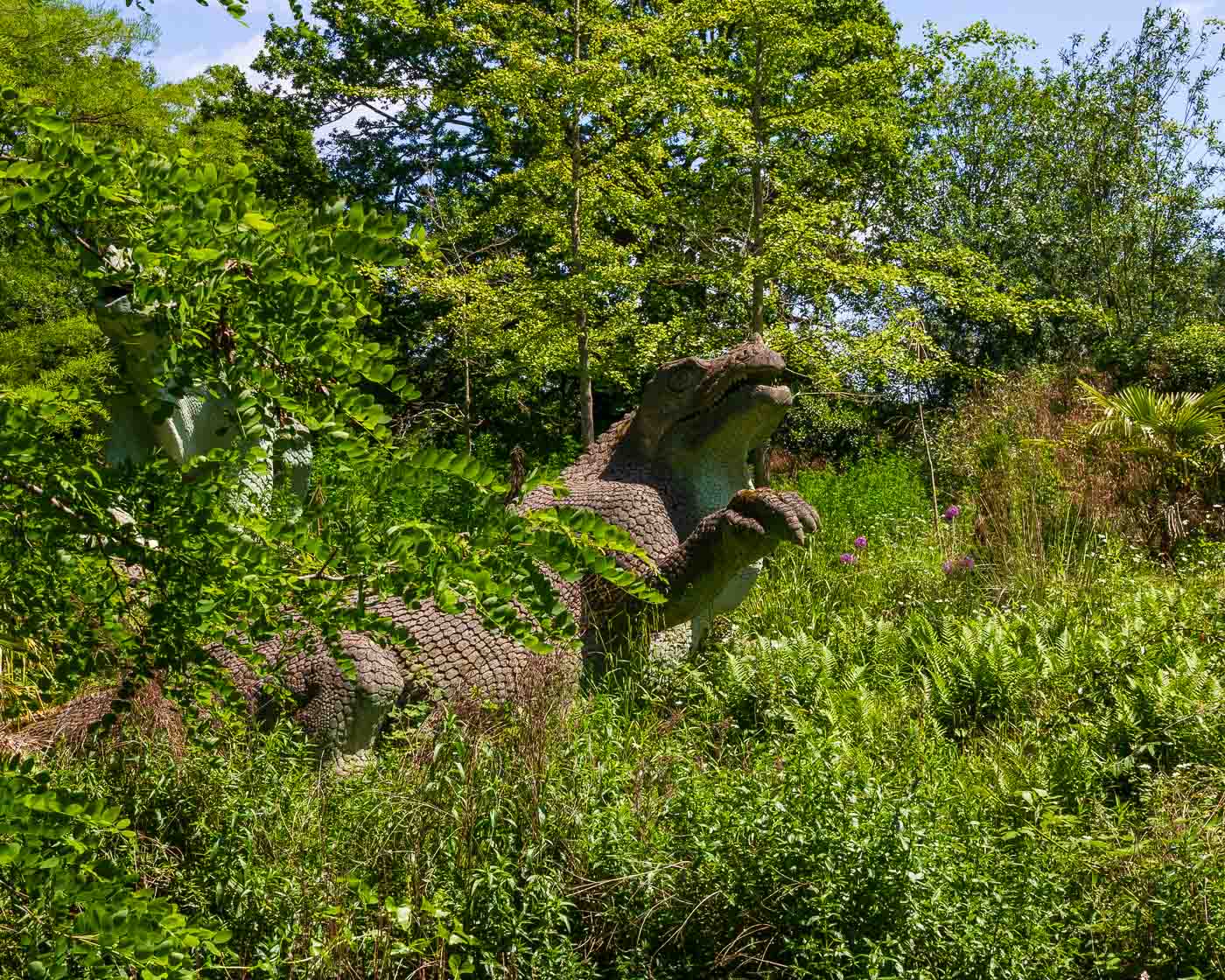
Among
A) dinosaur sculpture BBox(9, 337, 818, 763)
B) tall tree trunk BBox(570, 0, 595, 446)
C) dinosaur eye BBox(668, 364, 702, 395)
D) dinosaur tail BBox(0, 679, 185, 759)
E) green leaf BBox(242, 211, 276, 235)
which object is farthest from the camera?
tall tree trunk BBox(570, 0, 595, 446)

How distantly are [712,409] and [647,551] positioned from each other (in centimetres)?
73

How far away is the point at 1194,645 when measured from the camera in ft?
19.4

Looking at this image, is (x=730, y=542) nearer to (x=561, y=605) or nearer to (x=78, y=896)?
(x=561, y=605)

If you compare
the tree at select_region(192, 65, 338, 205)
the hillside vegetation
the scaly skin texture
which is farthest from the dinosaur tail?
the tree at select_region(192, 65, 338, 205)

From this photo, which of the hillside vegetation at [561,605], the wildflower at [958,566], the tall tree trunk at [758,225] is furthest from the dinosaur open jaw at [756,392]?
the tall tree trunk at [758,225]

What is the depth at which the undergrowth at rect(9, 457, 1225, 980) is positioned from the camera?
3.25m

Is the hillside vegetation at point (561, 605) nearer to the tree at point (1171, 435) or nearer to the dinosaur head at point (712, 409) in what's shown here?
the tree at point (1171, 435)

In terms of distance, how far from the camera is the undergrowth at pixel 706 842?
3.25 meters

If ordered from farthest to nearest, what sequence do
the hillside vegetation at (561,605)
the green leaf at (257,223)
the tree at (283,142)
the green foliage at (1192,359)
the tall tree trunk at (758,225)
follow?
the tree at (283,142) → the green foliage at (1192,359) → the tall tree trunk at (758,225) → the hillside vegetation at (561,605) → the green leaf at (257,223)

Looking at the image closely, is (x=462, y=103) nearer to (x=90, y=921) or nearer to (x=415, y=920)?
(x=415, y=920)

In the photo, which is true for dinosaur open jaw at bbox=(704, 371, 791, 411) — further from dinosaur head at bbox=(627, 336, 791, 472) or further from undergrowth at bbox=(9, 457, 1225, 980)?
undergrowth at bbox=(9, 457, 1225, 980)

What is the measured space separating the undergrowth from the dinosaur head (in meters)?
1.10

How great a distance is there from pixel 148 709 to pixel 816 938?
2674mm

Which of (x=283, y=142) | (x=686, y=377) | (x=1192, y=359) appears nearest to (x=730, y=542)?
(x=686, y=377)
